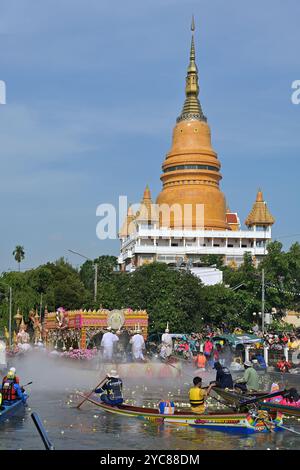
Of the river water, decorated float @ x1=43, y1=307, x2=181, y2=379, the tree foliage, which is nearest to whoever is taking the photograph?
the river water

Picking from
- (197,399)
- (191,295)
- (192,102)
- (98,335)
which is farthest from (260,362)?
(192,102)

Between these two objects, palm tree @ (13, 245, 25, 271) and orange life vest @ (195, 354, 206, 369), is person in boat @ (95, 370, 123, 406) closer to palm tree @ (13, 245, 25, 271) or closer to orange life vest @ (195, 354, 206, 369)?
orange life vest @ (195, 354, 206, 369)

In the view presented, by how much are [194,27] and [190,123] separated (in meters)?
14.1

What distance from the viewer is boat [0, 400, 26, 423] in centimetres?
1820

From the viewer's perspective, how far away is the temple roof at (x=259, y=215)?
299 ft

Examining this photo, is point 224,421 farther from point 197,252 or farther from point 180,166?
point 180,166

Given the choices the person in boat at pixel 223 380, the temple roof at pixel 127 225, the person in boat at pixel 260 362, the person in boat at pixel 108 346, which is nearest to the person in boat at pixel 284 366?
the person in boat at pixel 260 362

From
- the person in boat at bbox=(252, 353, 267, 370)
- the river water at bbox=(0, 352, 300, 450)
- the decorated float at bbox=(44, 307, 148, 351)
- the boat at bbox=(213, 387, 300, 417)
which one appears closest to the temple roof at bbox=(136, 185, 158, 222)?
the decorated float at bbox=(44, 307, 148, 351)

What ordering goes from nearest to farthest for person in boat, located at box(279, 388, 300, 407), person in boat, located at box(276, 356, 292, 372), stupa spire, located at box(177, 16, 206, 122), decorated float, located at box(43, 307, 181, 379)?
person in boat, located at box(279, 388, 300, 407) → decorated float, located at box(43, 307, 181, 379) → person in boat, located at box(276, 356, 292, 372) → stupa spire, located at box(177, 16, 206, 122)

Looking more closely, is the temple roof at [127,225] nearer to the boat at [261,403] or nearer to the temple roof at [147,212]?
the temple roof at [147,212]

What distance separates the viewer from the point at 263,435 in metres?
16.9

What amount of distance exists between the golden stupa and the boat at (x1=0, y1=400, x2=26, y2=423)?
228 feet

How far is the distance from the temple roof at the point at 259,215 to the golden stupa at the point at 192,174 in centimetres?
316

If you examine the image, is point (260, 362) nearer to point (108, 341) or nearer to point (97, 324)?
point (108, 341)
